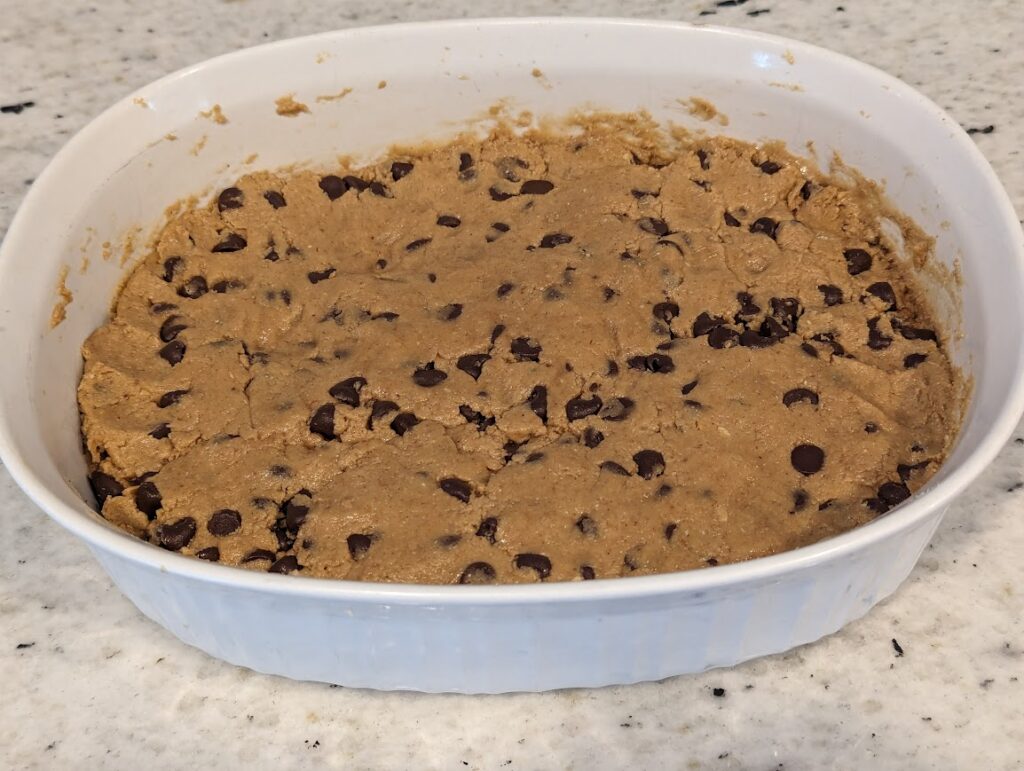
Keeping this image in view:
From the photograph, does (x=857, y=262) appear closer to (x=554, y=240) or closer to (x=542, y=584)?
(x=554, y=240)

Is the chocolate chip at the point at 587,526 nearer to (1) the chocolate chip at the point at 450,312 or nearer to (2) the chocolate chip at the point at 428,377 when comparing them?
(2) the chocolate chip at the point at 428,377

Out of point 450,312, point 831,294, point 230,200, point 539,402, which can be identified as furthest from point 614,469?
point 230,200

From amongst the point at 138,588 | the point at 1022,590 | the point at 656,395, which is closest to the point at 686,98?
the point at 656,395

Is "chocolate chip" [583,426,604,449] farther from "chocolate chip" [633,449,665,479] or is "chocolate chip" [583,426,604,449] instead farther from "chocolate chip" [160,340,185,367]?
"chocolate chip" [160,340,185,367]

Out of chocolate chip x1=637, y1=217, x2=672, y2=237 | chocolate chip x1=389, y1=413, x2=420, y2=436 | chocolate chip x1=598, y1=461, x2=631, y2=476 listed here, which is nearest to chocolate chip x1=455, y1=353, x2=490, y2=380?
chocolate chip x1=389, y1=413, x2=420, y2=436

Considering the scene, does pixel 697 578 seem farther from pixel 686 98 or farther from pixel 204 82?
pixel 204 82

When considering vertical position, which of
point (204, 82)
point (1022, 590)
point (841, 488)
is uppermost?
point (204, 82)
